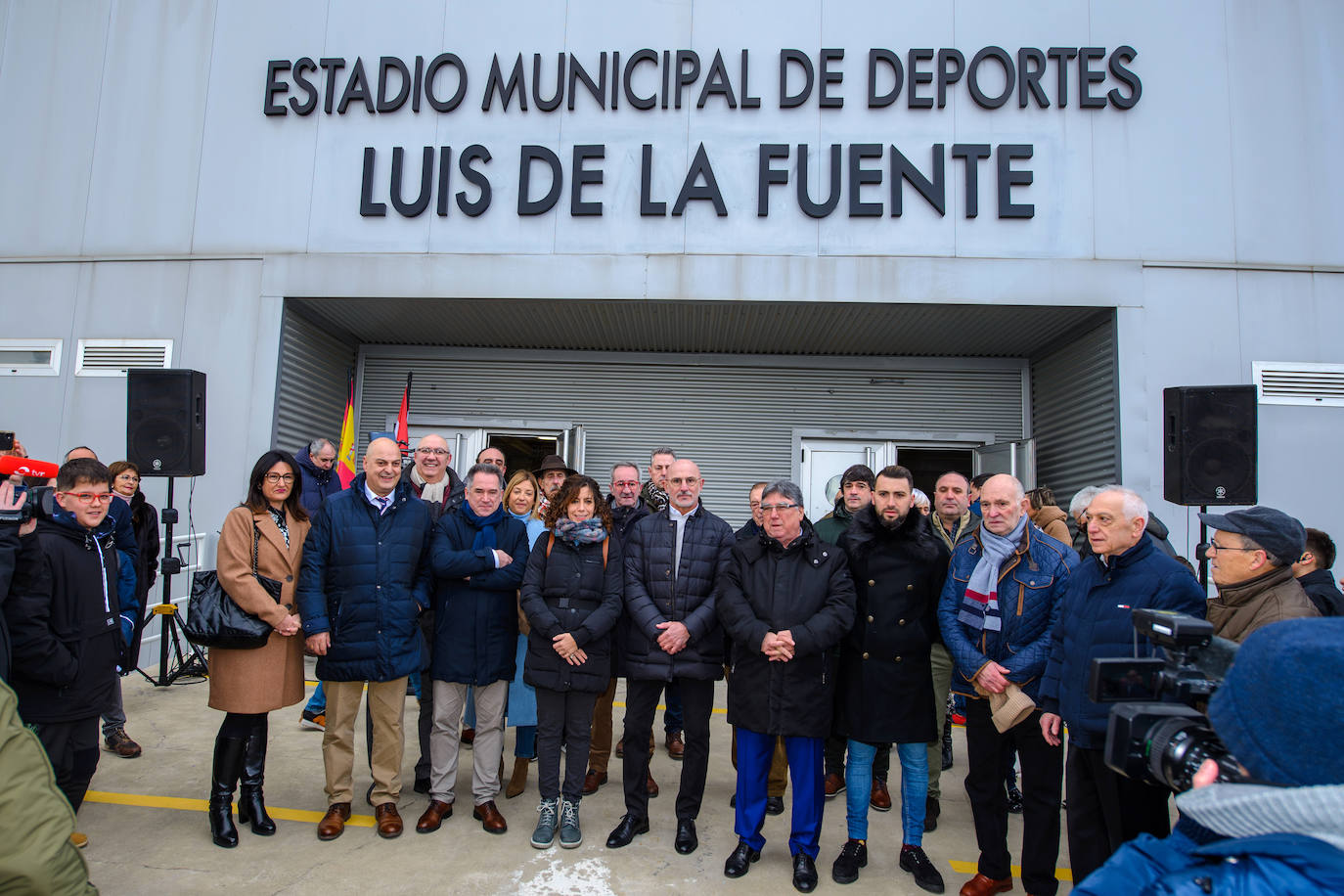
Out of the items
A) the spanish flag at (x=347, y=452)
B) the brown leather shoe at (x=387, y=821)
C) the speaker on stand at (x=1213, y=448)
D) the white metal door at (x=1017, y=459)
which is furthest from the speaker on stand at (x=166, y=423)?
the white metal door at (x=1017, y=459)

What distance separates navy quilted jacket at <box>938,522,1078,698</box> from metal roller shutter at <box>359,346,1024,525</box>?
19.4ft

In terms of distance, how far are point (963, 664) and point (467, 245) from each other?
651cm

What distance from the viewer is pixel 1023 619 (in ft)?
11.1

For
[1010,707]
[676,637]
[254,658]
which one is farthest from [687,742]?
[254,658]

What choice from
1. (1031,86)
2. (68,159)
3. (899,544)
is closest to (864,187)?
(1031,86)

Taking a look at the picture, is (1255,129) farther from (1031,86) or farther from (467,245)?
(467,245)

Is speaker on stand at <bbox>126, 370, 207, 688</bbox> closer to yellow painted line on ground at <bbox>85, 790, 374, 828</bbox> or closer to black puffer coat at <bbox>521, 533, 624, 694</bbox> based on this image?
yellow painted line on ground at <bbox>85, 790, 374, 828</bbox>

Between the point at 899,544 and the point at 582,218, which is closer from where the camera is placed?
the point at 899,544

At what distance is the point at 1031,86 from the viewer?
7766 millimetres

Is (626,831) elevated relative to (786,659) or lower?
lower

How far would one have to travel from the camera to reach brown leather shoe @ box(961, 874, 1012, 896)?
3330 mm

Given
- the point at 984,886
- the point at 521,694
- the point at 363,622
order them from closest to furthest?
Answer: the point at 984,886
the point at 363,622
the point at 521,694

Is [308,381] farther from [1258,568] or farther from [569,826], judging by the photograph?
[1258,568]

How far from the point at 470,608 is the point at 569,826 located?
3.85ft
